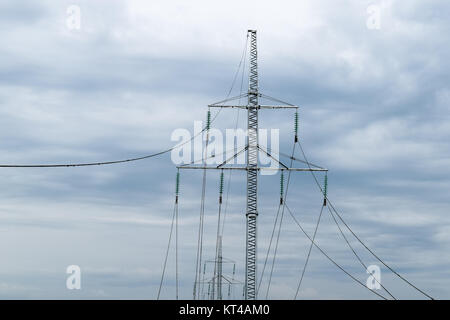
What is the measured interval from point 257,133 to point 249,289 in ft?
91.7

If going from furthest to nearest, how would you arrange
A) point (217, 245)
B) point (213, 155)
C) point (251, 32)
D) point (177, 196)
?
1. point (217, 245)
2. point (251, 32)
3. point (213, 155)
4. point (177, 196)

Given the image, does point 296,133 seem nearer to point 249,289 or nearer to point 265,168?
point 265,168
